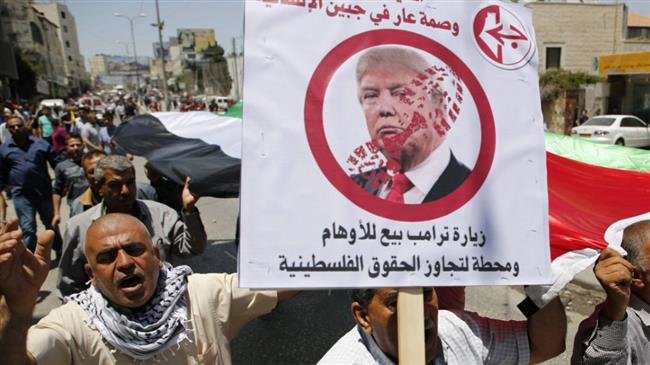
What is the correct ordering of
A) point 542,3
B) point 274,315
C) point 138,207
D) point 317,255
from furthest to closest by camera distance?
point 542,3 → point 274,315 → point 138,207 → point 317,255

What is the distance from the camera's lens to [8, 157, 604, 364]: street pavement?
3.71 metres

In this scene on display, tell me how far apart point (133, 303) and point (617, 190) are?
3.03m

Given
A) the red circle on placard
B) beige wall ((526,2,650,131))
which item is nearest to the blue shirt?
the red circle on placard

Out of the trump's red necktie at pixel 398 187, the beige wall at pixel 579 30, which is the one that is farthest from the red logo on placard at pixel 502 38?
the beige wall at pixel 579 30

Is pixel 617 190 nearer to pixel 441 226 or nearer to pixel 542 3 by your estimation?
pixel 441 226

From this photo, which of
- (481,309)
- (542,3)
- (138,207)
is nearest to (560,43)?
(542,3)

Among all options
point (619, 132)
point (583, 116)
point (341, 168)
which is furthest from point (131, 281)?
point (583, 116)

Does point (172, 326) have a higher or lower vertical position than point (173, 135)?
lower

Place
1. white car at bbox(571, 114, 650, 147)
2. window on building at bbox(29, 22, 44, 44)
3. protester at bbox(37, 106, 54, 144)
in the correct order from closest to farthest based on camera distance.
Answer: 1. protester at bbox(37, 106, 54, 144)
2. white car at bbox(571, 114, 650, 147)
3. window on building at bbox(29, 22, 44, 44)

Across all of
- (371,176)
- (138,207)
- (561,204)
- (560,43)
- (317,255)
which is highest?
(560,43)

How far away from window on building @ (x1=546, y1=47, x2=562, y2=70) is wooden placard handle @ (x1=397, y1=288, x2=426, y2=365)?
30374 mm

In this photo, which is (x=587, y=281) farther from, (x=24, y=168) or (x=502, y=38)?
(x=24, y=168)

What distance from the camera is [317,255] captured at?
1.22m

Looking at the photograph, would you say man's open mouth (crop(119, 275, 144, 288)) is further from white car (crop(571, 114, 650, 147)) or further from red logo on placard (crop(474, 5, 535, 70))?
white car (crop(571, 114, 650, 147))
